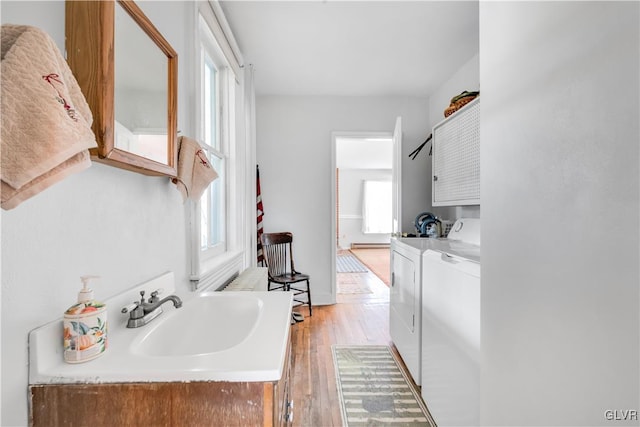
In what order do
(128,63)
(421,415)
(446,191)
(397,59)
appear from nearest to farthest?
(128,63) < (421,415) < (446,191) < (397,59)

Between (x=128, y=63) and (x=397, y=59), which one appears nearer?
(x=128, y=63)

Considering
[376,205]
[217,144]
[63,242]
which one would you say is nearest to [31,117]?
[63,242]

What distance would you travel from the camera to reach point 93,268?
75cm

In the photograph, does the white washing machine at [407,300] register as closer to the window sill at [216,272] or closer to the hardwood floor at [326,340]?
the hardwood floor at [326,340]

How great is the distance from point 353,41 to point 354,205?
20.8ft

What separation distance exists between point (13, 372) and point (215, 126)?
6.16 feet

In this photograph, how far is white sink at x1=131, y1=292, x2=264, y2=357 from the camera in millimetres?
898

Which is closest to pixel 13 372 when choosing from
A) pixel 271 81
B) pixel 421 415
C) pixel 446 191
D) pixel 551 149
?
pixel 551 149

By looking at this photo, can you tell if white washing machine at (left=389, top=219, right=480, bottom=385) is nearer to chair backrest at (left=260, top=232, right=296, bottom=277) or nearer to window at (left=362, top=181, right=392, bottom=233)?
chair backrest at (left=260, top=232, right=296, bottom=277)

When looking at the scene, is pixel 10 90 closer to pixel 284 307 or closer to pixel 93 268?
pixel 93 268

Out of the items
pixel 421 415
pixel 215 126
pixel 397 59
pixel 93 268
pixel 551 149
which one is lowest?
pixel 421 415

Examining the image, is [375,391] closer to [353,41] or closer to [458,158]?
[458,158]

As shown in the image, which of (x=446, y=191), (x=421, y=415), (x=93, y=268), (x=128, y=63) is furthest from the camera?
(x=446, y=191)

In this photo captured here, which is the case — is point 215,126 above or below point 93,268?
above
